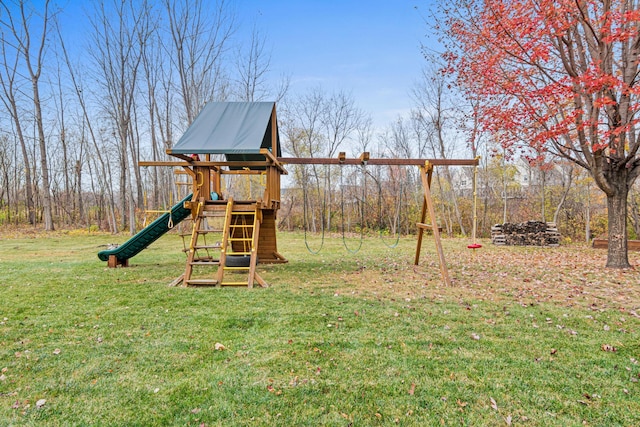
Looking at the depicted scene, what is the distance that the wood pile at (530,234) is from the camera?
12.0 metres

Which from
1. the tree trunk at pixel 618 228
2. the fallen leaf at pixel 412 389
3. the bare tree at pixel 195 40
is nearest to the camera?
the fallen leaf at pixel 412 389

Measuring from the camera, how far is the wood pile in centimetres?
1196

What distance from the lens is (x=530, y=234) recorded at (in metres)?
12.1

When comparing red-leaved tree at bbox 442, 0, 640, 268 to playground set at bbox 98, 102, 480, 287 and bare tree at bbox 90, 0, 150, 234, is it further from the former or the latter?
bare tree at bbox 90, 0, 150, 234

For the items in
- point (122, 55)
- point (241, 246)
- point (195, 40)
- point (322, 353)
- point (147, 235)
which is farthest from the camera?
point (122, 55)

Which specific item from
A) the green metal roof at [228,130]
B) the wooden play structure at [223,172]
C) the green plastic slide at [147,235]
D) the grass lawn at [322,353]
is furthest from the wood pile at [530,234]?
the green plastic slide at [147,235]

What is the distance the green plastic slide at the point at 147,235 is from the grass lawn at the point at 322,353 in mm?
1551

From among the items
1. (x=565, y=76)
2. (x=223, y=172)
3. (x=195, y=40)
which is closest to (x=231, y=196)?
(x=223, y=172)

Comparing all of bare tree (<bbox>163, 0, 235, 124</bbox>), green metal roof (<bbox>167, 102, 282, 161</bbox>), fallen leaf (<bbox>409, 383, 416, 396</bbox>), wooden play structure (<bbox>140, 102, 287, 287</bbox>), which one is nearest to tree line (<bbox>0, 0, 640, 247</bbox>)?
bare tree (<bbox>163, 0, 235, 124</bbox>)

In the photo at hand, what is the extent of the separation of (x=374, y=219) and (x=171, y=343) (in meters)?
15.6

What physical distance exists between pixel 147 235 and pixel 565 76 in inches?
376

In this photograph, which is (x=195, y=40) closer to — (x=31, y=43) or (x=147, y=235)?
(x=31, y=43)

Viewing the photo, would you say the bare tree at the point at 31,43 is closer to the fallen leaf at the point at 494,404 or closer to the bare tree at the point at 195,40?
the bare tree at the point at 195,40

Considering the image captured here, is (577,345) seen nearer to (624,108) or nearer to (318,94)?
(624,108)
